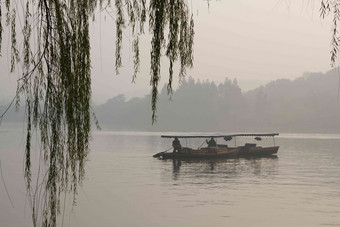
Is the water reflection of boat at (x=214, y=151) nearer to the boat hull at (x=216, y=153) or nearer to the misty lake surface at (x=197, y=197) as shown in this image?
the boat hull at (x=216, y=153)

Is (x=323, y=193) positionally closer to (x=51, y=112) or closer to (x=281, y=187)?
(x=281, y=187)

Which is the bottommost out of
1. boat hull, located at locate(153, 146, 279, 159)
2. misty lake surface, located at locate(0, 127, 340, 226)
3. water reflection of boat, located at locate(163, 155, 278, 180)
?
misty lake surface, located at locate(0, 127, 340, 226)

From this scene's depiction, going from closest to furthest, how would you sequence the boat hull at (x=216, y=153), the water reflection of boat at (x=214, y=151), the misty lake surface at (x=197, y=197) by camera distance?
1. the misty lake surface at (x=197, y=197)
2. the water reflection of boat at (x=214, y=151)
3. the boat hull at (x=216, y=153)

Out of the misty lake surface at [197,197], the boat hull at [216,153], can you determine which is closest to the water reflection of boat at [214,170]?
the misty lake surface at [197,197]

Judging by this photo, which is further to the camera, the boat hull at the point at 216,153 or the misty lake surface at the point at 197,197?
the boat hull at the point at 216,153

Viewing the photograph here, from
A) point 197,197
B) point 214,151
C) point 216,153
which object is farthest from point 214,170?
point 197,197

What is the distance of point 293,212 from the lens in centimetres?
3366

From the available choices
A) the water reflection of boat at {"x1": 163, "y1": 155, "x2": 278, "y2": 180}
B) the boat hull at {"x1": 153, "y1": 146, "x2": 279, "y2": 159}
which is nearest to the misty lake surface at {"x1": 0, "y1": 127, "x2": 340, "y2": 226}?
the water reflection of boat at {"x1": 163, "y1": 155, "x2": 278, "y2": 180}

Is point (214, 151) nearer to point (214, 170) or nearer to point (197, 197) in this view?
point (214, 170)

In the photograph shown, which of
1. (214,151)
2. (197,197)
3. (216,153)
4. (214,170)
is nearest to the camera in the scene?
(197,197)

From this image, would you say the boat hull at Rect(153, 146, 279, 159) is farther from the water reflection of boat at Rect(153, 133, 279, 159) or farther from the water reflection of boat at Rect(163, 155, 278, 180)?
the water reflection of boat at Rect(163, 155, 278, 180)

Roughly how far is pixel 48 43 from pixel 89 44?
0.30 m

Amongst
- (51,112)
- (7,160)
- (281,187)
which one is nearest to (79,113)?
(51,112)

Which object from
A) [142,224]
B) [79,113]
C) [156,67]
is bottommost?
[142,224]
